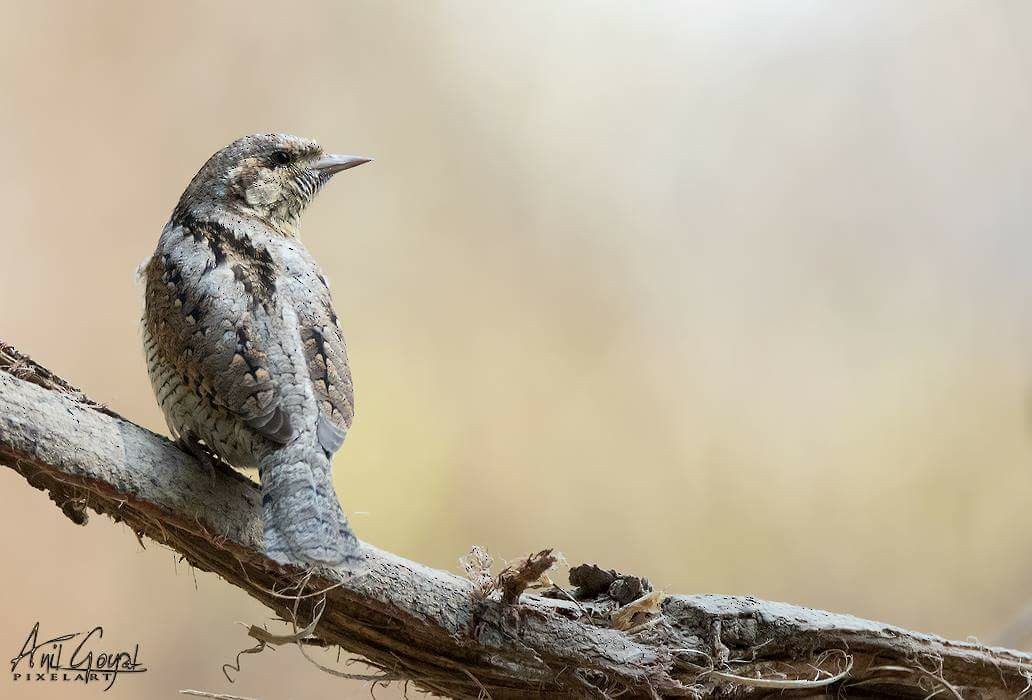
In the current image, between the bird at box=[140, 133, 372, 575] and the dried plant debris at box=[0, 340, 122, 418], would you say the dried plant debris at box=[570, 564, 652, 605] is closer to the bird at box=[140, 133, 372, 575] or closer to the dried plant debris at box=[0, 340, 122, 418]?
the bird at box=[140, 133, 372, 575]

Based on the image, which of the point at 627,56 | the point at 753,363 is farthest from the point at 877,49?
the point at 753,363

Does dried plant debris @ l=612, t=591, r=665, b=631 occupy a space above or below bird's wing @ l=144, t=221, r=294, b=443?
below

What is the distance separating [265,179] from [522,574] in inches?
50.0

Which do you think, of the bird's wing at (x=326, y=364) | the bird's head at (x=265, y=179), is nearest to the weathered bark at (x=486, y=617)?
the bird's wing at (x=326, y=364)

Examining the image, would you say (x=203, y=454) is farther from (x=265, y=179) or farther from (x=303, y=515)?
(x=265, y=179)

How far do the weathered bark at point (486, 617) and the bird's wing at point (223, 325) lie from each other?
174 millimetres

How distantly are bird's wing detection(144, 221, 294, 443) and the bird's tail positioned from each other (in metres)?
0.06

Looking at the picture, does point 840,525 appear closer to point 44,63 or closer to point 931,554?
point 931,554

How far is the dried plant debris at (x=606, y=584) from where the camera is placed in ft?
6.87

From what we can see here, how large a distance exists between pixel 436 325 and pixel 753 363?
1331mm

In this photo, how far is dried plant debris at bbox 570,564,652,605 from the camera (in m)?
2.09
